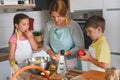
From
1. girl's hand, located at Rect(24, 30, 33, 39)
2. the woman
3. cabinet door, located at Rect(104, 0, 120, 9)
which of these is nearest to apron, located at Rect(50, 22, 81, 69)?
the woman

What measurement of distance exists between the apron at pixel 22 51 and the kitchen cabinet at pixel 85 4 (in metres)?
1.15

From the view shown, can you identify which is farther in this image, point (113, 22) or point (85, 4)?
point (85, 4)

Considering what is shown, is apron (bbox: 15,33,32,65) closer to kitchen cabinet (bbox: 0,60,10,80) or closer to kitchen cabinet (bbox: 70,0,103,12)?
kitchen cabinet (bbox: 0,60,10,80)

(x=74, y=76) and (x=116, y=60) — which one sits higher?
(x=74, y=76)

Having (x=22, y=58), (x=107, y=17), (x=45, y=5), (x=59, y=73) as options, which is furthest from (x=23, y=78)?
(x=45, y=5)

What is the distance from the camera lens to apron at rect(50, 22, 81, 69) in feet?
5.67

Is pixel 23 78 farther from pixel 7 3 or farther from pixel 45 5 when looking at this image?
pixel 45 5

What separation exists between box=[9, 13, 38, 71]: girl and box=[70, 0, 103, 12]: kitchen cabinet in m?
1.11

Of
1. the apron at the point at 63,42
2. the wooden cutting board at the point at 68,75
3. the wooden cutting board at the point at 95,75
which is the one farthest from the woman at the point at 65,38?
the wooden cutting board at the point at 95,75

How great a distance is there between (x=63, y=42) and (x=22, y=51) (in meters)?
0.36

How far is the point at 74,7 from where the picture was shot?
9.37 ft

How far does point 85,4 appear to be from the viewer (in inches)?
107

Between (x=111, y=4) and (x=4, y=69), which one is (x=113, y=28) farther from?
(x=4, y=69)

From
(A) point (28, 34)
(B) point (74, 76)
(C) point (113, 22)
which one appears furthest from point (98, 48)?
(C) point (113, 22)
